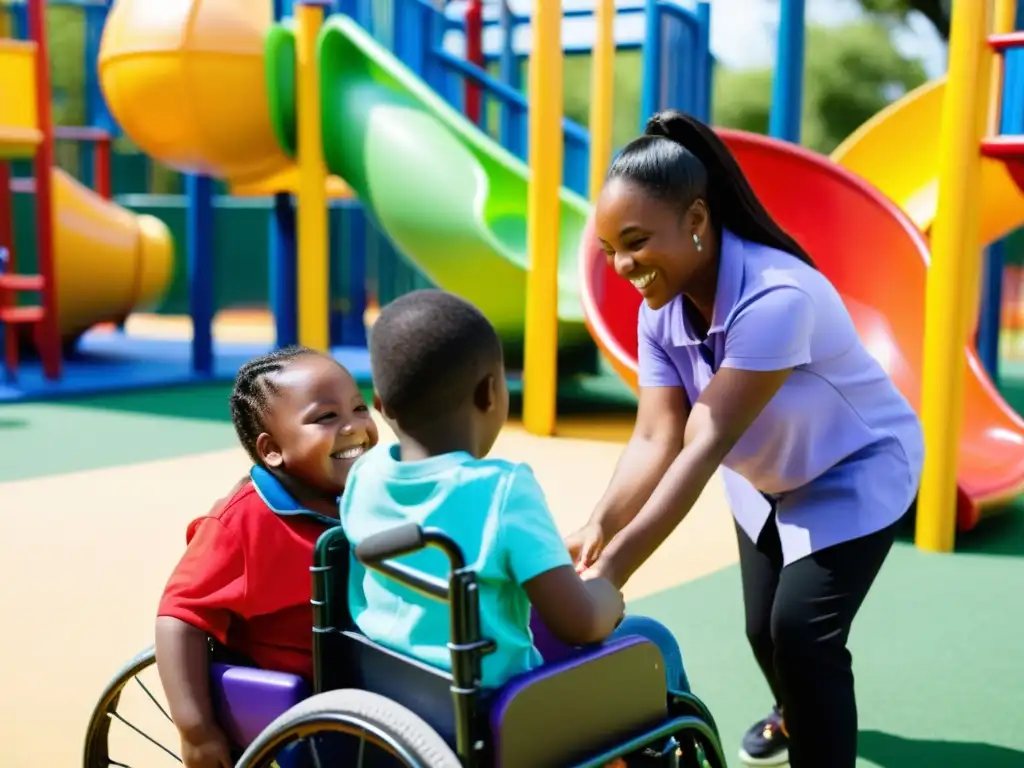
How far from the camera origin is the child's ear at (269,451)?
85.1 inches

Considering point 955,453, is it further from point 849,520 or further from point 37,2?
point 37,2

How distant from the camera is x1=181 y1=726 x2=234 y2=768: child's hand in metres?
2.00

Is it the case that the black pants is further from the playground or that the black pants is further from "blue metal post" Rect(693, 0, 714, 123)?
"blue metal post" Rect(693, 0, 714, 123)

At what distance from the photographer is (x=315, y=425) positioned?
2.12 meters

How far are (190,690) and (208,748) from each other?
0.32ft

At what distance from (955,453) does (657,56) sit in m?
5.26

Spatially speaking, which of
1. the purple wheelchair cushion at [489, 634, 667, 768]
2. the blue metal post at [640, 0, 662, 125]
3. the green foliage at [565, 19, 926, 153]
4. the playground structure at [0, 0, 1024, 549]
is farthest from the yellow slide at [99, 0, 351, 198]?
the green foliage at [565, 19, 926, 153]

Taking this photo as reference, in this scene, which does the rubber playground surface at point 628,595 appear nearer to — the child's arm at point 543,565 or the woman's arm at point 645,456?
the woman's arm at point 645,456

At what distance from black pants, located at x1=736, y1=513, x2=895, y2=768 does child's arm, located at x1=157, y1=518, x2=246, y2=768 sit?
100 centimetres

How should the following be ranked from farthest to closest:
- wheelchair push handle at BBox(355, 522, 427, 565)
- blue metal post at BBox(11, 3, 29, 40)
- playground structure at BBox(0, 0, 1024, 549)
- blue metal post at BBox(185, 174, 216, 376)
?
blue metal post at BBox(11, 3, 29, 40) < blue metal post at BBox(185, 174, 216, 376) < playground structure at BBox(0, 0, 1024, 549) < wheelchair push handle at BBox(355, 522, 427, 565)

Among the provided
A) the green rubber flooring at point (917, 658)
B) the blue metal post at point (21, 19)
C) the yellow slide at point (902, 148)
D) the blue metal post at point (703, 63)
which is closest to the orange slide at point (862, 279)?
the green rubber flooring at point (917, 658)

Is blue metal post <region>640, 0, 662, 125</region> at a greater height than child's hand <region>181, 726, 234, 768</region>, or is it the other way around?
blue metal post <region>640, 0, 662, 125</region>

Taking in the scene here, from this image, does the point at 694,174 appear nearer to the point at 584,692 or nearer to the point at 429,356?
the point at 429,356

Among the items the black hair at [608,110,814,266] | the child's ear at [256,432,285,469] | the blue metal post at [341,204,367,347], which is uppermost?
the black hair at [608,110,814,266]
